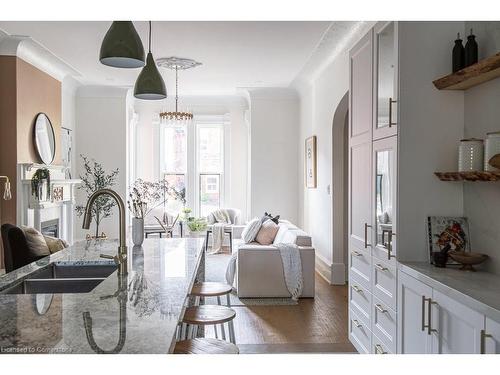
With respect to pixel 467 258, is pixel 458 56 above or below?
above

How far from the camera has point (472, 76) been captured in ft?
8.18

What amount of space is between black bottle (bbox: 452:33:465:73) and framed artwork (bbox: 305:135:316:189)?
479 cm

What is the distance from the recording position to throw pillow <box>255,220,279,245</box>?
251 inches

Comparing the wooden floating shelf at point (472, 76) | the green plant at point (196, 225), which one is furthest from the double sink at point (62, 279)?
the green plant at point (196, 225)

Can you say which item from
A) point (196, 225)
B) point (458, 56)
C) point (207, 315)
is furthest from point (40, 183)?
point (458, 56)

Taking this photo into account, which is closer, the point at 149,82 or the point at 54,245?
the point at 149,82

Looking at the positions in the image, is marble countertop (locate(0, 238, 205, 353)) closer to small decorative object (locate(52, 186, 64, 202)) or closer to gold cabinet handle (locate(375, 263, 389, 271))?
gold cabinet handle (locate(375, 263, 389, 271))

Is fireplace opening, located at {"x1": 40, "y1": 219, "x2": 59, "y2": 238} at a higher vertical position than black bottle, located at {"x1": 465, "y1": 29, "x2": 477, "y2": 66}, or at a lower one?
lower

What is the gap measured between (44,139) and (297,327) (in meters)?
4.53

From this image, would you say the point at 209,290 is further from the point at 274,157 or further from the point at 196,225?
the point at 274,157

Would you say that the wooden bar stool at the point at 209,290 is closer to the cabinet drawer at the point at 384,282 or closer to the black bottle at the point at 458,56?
the cabinet drawer at the point at 384,282

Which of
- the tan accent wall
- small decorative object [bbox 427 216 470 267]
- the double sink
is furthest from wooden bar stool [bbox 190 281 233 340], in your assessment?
the tan accent wall

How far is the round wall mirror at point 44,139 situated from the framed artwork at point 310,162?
3992 millimetres
